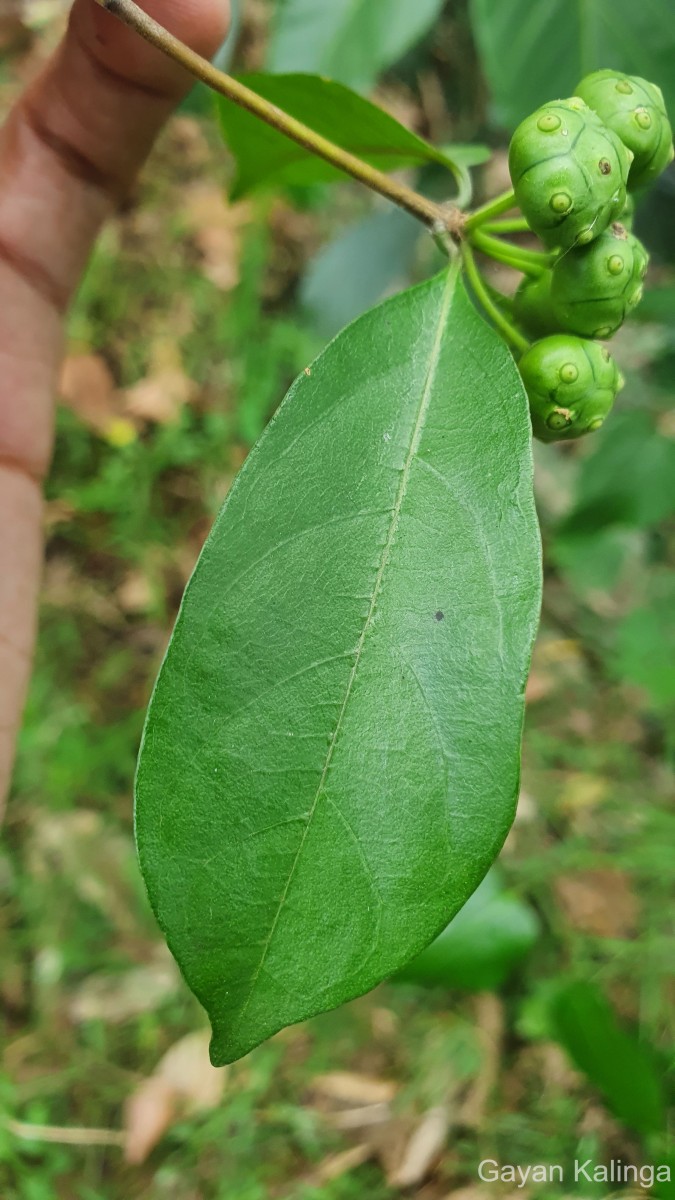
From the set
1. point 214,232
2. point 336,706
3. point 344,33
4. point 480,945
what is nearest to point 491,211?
point 336,706

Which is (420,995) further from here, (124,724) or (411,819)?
(411,819)

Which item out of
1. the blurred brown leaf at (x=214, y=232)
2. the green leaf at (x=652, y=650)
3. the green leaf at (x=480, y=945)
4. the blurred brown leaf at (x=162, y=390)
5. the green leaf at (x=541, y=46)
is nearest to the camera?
the green leaf at (x=541, y=46)

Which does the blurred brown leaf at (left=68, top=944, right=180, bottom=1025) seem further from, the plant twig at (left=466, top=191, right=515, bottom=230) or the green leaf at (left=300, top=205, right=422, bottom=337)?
the plant twig at (left=466, top=191, right=515, bottom=230)

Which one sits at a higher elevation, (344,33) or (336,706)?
(344,33)

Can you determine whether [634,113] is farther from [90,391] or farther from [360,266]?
[90,391]

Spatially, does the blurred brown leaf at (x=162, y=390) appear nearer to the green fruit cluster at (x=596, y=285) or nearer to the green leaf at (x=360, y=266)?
the green leaf at (x=360, y=266)

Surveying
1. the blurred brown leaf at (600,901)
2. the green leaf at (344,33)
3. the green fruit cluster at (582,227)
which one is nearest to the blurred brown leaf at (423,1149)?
the blurred brown leaf at (600,901)
